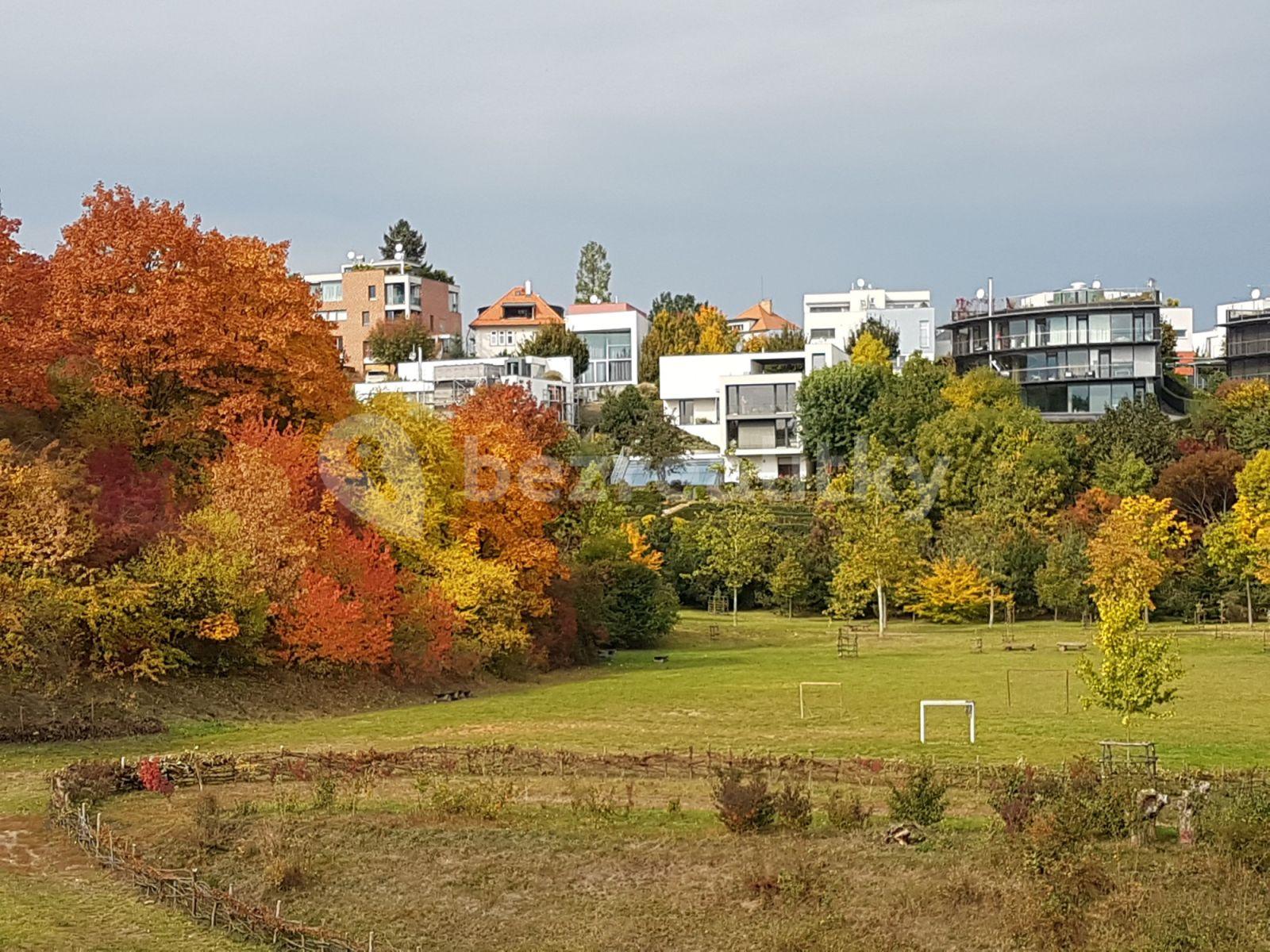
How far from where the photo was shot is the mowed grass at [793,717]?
3450 centimetres

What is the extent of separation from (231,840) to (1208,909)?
53.2 feet

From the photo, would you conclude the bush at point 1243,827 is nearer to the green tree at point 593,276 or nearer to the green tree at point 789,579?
the green tree at point 789,579

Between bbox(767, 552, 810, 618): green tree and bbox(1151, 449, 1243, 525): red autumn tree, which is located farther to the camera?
bbox(1151, 449, 1243, 525): red autumn tree

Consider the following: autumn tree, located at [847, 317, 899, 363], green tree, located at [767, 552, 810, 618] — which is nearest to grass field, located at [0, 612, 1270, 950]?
green tree, located at [767, 552, 810, 618]

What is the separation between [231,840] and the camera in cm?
2584

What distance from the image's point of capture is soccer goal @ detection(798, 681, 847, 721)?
4162 cm

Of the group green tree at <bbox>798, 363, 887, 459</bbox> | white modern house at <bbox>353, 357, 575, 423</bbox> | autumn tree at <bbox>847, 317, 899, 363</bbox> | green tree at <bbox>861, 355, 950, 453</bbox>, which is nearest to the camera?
green tree at <bbox>861, 355, 950, 453</bbox>

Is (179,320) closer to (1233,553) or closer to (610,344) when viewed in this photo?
(1233,553)

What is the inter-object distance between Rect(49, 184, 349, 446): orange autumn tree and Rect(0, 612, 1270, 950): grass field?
14105 mm

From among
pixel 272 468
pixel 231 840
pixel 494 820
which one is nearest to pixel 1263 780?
pixel 494 820

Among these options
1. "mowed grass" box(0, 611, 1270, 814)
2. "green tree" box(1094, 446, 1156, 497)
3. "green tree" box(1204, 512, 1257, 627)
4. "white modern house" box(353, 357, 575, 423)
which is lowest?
"mowed grass" box(0, 611, 1270, 814)

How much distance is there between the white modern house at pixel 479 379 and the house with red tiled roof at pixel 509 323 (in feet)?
52.6

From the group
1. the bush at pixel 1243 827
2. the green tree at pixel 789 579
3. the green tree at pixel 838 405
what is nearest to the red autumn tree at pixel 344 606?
the bush at pixel 1243 827

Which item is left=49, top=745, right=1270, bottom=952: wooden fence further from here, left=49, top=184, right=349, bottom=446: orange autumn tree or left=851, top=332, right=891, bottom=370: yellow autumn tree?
left=851, top=332, right=891, bottom=370: yellow autumn tree
